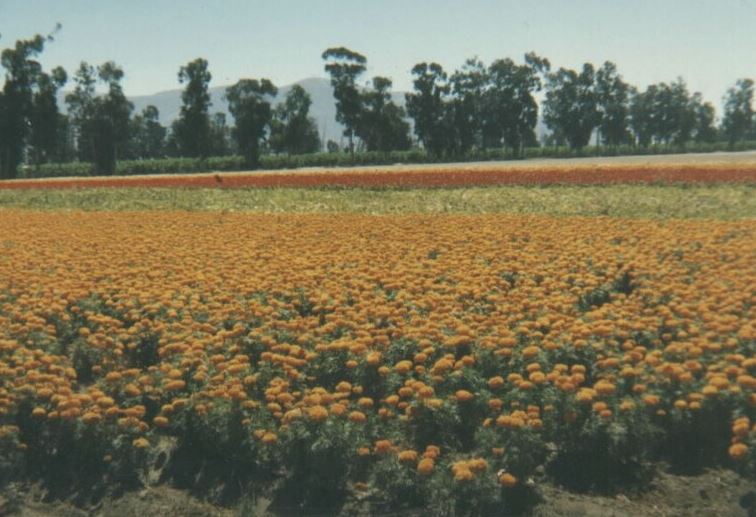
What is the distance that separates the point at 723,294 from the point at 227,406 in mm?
4378

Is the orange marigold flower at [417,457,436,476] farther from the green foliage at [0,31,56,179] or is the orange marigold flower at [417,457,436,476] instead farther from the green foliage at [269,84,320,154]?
the green foliage at [269,84,320,154]

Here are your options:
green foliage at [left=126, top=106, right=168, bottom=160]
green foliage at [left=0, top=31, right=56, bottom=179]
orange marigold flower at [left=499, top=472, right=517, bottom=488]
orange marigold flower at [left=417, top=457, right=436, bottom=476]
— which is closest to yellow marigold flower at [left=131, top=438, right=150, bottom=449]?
orange marigold flower at [left=417, top=457, right=436, bottom=476]

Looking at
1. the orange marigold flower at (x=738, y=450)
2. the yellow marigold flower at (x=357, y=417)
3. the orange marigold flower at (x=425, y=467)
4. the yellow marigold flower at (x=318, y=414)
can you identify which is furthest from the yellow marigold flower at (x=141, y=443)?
the orange marigold flower at (x=738, y=450)

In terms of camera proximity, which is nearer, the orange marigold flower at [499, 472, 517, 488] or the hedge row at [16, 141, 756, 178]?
the orange marigold flower at [499, 472, 517, 488]

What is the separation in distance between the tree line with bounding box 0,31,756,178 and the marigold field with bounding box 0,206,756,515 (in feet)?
199

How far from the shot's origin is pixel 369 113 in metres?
78.2

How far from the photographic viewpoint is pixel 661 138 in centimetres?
9412

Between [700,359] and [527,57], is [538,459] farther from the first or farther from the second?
[527,57]

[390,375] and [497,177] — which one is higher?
[497,177]

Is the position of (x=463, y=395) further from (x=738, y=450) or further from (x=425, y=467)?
(x=738, y=450)

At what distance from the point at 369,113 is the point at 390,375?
74.2 metres

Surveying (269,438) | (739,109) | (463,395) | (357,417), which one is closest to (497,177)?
(463,395)

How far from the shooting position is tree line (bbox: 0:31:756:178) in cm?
6606

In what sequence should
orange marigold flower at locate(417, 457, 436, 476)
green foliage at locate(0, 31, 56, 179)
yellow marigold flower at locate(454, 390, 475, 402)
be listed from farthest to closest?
green foliage at locate(0, 31, 56, 179), yellow marigold flower at locate(454, 390, 475, 402), orange marigold flower at locate(417, 457, 436, 476)
